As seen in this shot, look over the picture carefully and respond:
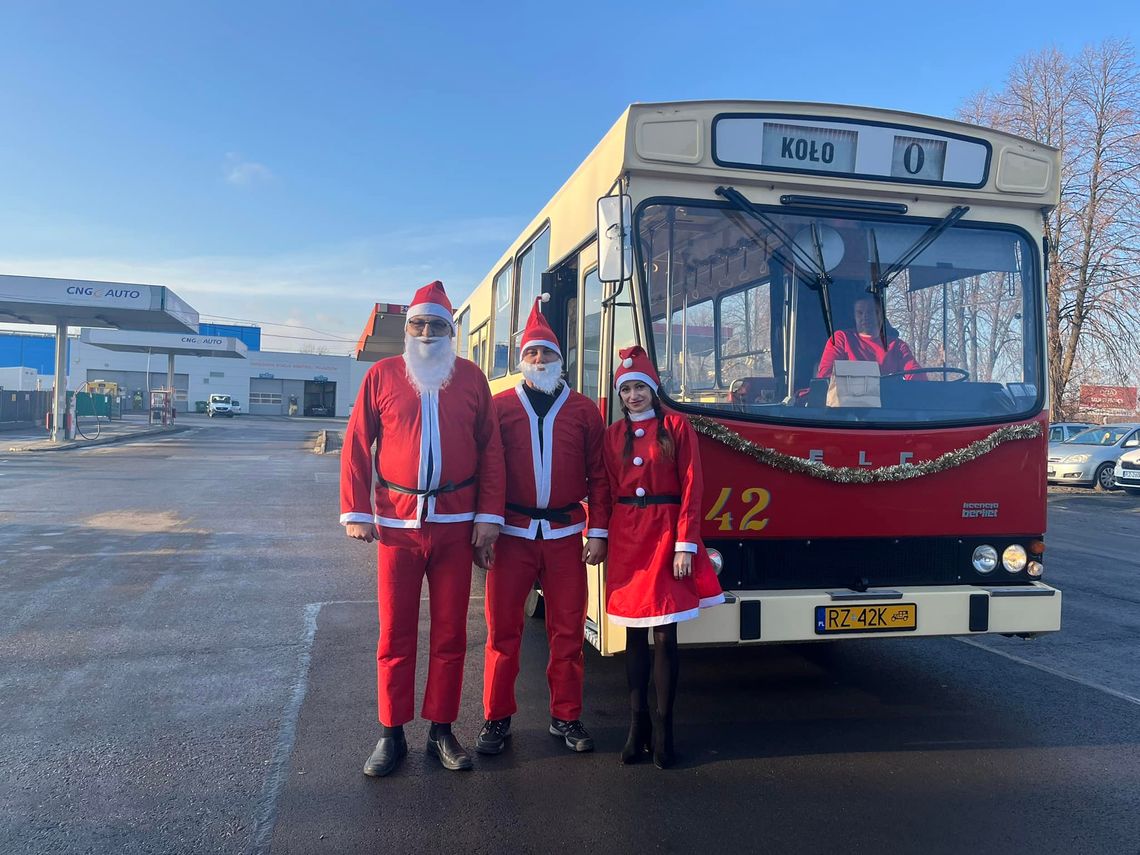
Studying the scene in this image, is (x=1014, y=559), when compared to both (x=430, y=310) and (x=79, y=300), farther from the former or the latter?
(x=79, y=300)

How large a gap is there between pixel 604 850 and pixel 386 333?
469 inches

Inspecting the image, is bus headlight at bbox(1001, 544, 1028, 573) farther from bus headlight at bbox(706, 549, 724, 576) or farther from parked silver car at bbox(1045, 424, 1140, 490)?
parked silver car at bbox(1045, 424, 1140, 490)

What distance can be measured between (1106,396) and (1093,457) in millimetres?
11261

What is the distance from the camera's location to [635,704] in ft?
13.2

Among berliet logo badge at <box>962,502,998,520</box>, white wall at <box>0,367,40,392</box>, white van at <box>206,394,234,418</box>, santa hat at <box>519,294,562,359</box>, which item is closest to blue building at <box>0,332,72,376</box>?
white wall at <box>0,367,40,392</box>

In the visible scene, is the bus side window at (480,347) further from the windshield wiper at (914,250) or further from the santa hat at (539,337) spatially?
the windshield wiper at (914,250)

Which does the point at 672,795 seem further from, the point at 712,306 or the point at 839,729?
the point at 712,306

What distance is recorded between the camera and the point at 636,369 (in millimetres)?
3947

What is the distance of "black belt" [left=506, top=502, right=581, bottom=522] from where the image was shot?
401cm

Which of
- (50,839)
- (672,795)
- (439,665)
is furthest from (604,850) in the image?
(50,839)

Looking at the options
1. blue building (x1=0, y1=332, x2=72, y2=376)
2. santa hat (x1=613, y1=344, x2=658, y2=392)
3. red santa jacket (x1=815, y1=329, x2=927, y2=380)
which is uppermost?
blue building (x1=0, y1=332, x2=72, y2=376)

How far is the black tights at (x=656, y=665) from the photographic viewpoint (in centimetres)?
→ 390

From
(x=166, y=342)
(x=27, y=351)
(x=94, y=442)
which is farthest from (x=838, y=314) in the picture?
(x=27, y=351)

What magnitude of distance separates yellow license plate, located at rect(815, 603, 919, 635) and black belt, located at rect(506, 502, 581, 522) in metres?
1.34
